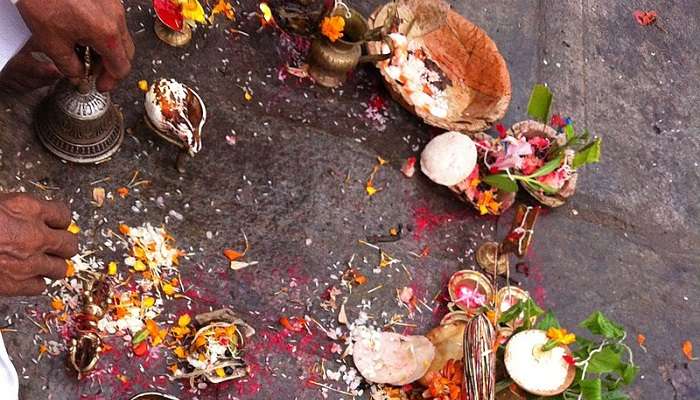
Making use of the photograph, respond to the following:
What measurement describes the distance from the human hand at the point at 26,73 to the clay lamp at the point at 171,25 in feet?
1.76

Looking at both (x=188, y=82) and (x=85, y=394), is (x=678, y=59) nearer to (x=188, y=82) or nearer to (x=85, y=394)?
(x=188, y=82)

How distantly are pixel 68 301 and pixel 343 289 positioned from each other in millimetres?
1020

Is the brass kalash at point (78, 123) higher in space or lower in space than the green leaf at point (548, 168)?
higher

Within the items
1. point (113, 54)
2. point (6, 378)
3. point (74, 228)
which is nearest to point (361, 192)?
point (74, 228)

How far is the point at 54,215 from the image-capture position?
206 centimetres

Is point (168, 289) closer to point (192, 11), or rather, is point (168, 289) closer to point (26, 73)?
point (26, 73)

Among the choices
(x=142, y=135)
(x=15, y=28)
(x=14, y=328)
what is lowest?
(x=14, y=328)

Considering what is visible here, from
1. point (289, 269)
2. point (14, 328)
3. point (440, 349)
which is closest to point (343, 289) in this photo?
point (289, 269)

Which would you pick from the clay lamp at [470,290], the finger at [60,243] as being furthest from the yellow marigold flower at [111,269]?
the clay lamp at [470,290]

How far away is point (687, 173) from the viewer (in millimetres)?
3967

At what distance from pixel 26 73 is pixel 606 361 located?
7.28 feet

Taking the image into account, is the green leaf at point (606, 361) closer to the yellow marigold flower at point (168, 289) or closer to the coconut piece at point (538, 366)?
the coconut piece at point (538, 366)

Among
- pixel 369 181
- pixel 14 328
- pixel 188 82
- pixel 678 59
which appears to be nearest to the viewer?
pixel 14 328

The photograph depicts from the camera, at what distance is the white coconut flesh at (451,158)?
3.12 metres
